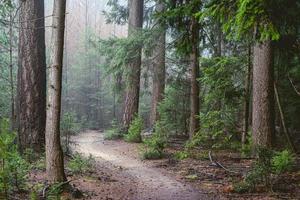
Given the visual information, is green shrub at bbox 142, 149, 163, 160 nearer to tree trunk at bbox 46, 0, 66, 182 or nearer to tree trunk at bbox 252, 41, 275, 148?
tree trunk at bbox 252, 41, 275, 148

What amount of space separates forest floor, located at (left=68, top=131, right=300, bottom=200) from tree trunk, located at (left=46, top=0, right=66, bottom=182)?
2.82 feet

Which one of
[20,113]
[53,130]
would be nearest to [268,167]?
[53,130]

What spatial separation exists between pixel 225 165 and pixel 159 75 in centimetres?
846

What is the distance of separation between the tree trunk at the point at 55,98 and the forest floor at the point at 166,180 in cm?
86

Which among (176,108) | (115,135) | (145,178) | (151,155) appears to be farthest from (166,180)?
(115,135)

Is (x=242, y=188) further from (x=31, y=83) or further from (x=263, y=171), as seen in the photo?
(x=31, y=83)

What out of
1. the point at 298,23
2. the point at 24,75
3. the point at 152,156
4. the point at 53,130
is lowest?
the point at 152,156

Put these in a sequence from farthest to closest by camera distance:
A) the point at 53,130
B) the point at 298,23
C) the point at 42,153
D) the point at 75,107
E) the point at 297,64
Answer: the point at 75,107 < the point at 297,64 < the point at 42,153 < the point at 298,23 < the point at 53,130

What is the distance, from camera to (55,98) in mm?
6988

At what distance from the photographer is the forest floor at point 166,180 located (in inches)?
299

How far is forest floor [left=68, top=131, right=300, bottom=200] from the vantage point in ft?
24.9

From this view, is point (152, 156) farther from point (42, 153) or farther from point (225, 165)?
point (42, 153)

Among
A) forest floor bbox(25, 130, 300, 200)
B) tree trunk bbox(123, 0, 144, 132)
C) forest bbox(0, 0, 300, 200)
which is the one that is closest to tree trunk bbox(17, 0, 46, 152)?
forest bbox(0, 0, 300, 200)

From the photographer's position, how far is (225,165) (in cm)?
1020
